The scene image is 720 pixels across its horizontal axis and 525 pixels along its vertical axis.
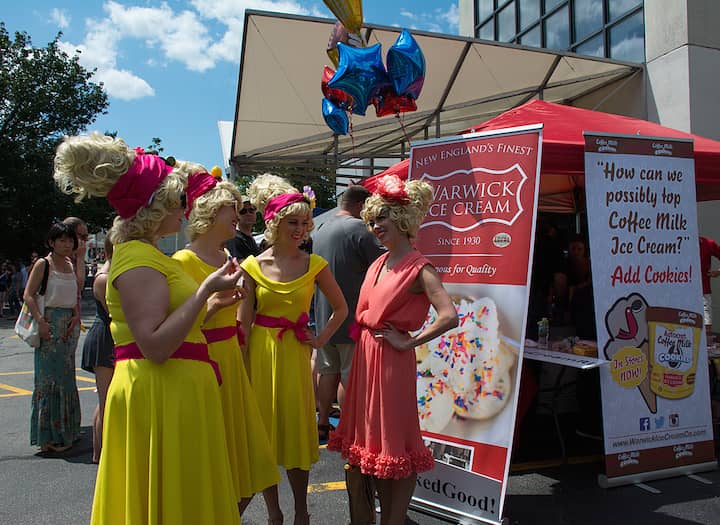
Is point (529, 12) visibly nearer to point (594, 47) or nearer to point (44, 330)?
point (594, 47)

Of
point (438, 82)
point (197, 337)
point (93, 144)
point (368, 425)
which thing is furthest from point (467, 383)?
point (438, 82)

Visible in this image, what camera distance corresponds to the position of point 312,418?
2848 millimetres

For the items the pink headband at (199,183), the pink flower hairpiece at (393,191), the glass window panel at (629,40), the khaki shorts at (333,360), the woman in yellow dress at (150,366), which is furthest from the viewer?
the glass window panel at (629,40)

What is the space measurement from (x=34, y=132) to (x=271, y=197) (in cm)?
2580

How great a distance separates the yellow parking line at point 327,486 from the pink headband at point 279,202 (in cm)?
188

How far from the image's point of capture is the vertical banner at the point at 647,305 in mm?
3680

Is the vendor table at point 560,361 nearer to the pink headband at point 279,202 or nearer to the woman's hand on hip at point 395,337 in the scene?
the woman's hand on hip at point 395,337

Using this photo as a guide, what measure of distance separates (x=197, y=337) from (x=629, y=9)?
935 centimetres

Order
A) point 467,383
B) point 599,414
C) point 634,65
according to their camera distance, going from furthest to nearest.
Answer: point 634,65 < point 599,414 < point 467,383

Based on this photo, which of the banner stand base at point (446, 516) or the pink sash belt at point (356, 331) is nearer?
the pink sash belt at point (356, 331)

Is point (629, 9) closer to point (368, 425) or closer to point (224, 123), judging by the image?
point (368, 425)

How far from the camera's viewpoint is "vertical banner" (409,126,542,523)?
3154 millimetres

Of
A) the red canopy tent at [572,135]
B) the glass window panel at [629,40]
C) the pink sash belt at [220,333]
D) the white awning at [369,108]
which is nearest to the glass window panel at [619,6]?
the glass window panel at [629,40]

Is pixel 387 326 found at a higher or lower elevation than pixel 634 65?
lower
